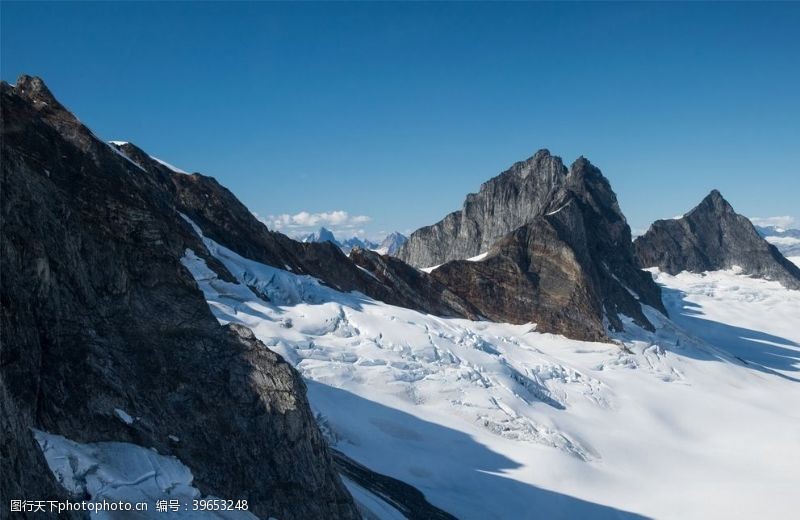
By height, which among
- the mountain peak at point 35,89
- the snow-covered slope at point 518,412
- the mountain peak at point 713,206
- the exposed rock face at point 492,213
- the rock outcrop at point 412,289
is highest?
the mountain peak at point 713,206

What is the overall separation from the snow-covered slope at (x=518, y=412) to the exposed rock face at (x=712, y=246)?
79.2 metres

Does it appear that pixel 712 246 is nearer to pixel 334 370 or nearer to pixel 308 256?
pixel 308 256

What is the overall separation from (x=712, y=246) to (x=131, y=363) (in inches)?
5581

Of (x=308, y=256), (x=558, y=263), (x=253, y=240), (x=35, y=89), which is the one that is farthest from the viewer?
(x=558, y=263)

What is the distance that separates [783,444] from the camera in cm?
4291

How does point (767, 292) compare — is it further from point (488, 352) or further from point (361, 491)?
point (361, 491)

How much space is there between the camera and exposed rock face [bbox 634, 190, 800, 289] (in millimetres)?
130875

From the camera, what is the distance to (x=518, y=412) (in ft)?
127

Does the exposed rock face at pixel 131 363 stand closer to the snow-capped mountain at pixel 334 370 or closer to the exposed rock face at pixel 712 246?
the snow-capped mountain at pixel 334 370

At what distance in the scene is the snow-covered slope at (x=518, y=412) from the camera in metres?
31.1

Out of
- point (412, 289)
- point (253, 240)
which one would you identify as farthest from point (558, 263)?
point (253, 240)

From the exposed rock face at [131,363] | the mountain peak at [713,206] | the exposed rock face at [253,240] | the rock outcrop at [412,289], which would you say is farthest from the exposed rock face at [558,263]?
the mountain peak at [713,206]

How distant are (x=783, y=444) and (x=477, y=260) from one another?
3238cm

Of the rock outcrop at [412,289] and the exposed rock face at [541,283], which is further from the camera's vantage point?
the exposed rock face at [541,283]
